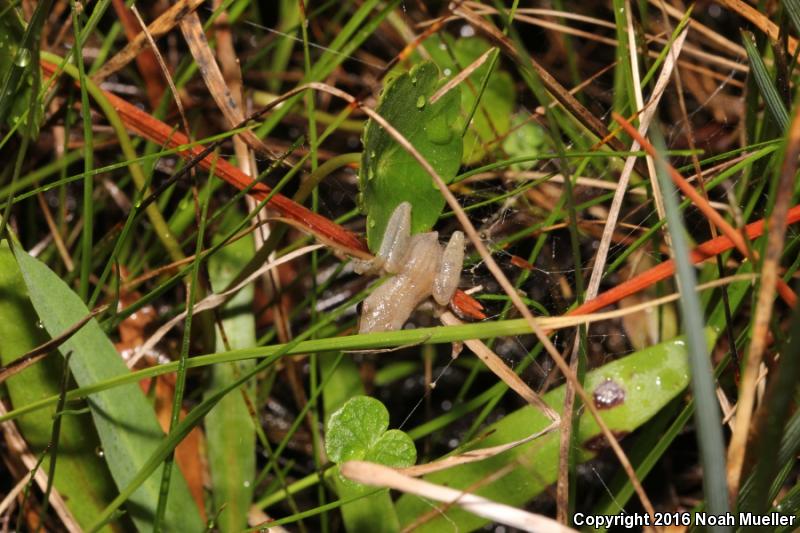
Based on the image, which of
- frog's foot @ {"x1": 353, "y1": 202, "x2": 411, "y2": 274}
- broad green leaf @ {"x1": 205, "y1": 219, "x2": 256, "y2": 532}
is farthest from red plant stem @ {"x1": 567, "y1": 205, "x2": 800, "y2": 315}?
broad green leaf @ {"x1": 205, "y1": 219, "x2": 256, "y2": 532}

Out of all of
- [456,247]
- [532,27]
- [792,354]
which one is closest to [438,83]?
[456,247]

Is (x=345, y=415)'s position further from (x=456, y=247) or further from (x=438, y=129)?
(x=438, y=129)

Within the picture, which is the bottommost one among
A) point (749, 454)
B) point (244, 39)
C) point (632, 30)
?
point (749, 454)

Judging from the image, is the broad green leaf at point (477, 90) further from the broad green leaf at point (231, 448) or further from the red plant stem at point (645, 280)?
the broad green leaf at point (231, 448)

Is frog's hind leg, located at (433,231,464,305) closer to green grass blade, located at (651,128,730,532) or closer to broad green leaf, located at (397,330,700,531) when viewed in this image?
broad green leaf, located at (397,330,700,531)

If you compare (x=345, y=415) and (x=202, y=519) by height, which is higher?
(x=345, y=415)

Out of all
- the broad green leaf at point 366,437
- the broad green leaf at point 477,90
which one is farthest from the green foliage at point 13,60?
the broad green leaf at point 477,90

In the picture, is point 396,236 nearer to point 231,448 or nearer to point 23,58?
point 231,448
